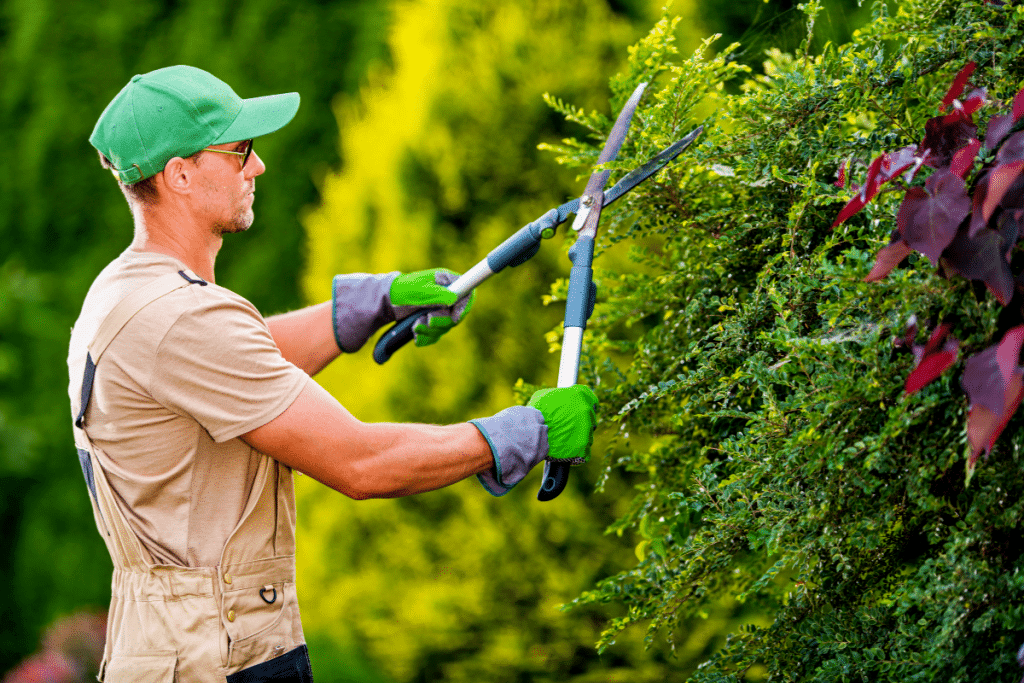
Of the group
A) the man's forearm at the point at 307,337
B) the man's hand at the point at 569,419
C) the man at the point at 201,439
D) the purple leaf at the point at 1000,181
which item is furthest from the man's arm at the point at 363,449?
the purple leaf at the point at 1000,181

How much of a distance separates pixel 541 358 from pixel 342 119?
173cm

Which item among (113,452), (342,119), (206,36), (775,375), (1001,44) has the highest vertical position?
(206,36)

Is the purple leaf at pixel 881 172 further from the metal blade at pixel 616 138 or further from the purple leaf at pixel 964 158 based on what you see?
the metal blade at pixel 616 138

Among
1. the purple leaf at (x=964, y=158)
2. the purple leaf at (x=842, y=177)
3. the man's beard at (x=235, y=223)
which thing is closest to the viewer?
the purple leaf at (x=964, y=158)

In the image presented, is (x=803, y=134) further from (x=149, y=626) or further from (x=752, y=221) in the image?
(x=149, y=626)

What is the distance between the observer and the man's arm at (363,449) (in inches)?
72.6

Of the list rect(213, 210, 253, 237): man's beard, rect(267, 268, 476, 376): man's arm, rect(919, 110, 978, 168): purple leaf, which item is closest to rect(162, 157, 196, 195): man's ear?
rect(213, 210, 253, 237): man's beard

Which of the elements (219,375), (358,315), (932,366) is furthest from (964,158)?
(358,315)

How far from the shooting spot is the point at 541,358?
319 centimetres

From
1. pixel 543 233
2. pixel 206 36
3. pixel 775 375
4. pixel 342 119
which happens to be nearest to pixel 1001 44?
pixel 775 375

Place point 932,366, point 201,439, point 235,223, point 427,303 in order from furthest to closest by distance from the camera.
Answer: point 427,303
point 235,223
point 201,439
point 932,366

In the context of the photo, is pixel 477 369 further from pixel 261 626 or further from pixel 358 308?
pixel 261 626

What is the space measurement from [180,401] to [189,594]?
0.40m

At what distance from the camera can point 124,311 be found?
1.87m
